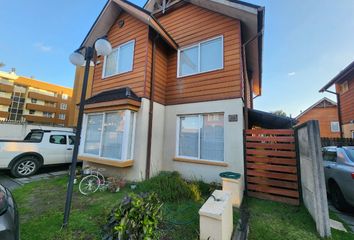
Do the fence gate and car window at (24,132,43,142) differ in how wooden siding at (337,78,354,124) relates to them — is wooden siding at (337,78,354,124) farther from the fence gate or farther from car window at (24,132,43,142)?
car window at (24,132,43,142)

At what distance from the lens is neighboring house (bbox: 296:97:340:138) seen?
21.4 meters

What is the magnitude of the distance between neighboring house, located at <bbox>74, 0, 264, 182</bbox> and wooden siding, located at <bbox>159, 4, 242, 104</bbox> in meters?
0.04

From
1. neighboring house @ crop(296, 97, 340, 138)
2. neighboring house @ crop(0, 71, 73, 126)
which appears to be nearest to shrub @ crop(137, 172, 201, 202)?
neighboring house @ crop(296, 97, 340, 138)

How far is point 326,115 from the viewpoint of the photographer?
22.1m

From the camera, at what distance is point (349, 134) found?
11.2 meters

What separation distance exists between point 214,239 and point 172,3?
9.29 metres

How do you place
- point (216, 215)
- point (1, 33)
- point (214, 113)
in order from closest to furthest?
1. point (216, 215)
2. point (214, 113)
3. point (1, 33)

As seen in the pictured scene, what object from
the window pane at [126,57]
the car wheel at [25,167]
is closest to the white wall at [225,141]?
the window pane at [126,57]

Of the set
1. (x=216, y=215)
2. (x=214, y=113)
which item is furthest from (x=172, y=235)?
(x=214, y=113)

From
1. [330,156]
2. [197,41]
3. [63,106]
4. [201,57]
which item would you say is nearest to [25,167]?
[201,57]

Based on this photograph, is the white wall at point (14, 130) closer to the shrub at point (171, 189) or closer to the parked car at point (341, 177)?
the shrub at point (171, 189)

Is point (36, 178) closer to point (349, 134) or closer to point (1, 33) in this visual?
Result: point (1, 33)

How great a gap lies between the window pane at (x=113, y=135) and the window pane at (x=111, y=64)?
7.97ft

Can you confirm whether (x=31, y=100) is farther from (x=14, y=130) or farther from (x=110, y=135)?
(x=110, y=135)
